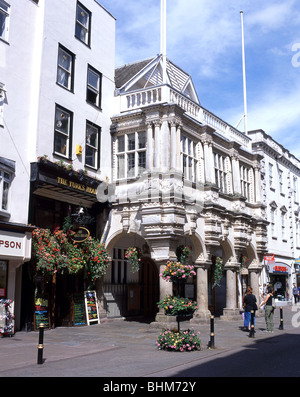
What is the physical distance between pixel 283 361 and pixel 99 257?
384 inches

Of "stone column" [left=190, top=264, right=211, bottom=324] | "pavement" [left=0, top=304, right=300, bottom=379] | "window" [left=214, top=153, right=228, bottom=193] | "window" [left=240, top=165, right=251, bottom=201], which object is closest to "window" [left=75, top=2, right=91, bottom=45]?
"window" [left=214, top=153, right=228, bottom=193]

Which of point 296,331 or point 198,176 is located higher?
point 198,176

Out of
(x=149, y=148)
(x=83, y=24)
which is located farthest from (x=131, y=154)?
(x=83, y=24)

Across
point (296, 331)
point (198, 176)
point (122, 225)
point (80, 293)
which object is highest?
point (198, 176)

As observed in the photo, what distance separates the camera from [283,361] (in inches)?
406

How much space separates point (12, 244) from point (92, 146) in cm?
665

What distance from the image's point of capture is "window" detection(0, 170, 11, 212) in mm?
15078

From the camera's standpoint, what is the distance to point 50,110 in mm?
17531

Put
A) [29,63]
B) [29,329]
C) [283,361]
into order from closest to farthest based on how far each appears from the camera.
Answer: [283,361], [29,329], [29,63]

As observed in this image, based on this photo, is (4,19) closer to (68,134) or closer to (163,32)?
(68,134)

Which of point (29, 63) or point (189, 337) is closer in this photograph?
point (189, 337)
